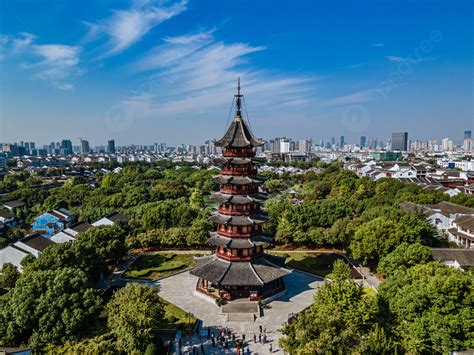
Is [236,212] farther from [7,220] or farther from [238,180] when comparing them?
[7,220]

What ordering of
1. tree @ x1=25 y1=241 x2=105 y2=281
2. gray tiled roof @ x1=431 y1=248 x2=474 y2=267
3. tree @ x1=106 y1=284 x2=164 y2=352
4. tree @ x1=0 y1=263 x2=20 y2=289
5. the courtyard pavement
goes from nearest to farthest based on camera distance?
1. tree @ x1=106 y1=284 x2=164 y2=352
2. the courtyard pavement
3. tree @ x1=25 y1=241 x2=105 y2=281
4. tree @ x1=0 y1=263 x2=20 y2=289
5. gray tiled roof @ x1=431 y1=248 x2=474 y2=267

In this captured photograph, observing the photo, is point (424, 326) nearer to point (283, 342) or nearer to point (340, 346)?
point (340, 346)

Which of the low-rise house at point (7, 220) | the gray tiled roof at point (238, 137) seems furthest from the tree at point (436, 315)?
the low-rise house at point (7, 220)

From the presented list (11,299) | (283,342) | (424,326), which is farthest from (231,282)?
(11,299)

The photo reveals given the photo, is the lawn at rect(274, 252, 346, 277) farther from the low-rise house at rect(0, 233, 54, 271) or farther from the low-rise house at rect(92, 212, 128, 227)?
the low-rise house at rect(0, 233, 54, 271)

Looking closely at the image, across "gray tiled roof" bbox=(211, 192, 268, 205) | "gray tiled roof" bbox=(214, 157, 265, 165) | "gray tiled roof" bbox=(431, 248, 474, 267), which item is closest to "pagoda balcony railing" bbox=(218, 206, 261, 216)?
"gray tiled roof" bbox=(211, 192, 268, 205)

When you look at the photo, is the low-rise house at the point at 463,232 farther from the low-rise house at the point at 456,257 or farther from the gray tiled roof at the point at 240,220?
the gray tiled roof at the point at 240,220
